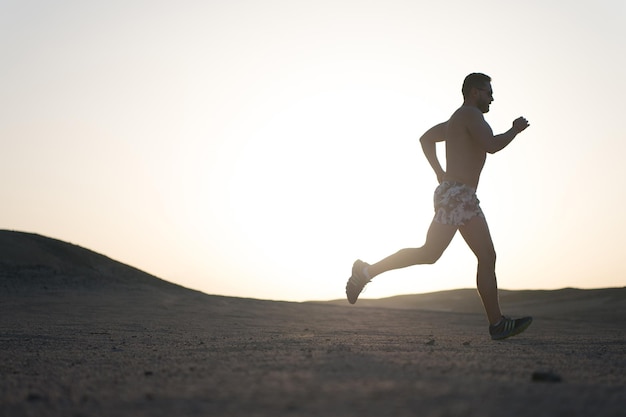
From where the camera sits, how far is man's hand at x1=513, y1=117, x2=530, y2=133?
6.29m

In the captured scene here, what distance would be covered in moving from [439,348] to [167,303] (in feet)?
31.4

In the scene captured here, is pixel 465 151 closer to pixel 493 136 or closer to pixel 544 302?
pixel 493 136

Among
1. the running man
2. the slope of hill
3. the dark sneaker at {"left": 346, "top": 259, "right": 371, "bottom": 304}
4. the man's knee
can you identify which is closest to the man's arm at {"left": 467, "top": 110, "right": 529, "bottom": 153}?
the running man

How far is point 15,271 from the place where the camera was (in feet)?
58.3

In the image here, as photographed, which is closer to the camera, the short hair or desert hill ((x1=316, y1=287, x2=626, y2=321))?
the short hair

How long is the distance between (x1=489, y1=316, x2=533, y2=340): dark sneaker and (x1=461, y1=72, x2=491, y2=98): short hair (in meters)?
2.05

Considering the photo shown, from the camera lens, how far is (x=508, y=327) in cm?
611

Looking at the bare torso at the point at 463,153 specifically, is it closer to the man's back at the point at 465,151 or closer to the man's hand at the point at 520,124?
the man's back at the point at 465,151

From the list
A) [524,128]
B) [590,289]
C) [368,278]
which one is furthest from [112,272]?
[524,128]

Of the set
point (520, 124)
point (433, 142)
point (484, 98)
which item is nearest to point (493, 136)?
point (520, 124)

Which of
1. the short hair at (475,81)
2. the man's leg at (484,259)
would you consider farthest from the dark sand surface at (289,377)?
the short hair at (475,81)

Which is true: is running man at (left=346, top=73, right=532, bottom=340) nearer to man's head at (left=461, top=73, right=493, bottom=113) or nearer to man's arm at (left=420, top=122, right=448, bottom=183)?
man's head at (left=461, top=73, right=493, bottom=113)

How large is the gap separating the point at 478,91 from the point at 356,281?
2.09m

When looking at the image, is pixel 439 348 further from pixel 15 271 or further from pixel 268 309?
pixel 15 271
